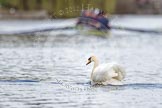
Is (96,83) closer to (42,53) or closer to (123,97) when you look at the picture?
(123,97)

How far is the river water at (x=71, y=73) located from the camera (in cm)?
1908

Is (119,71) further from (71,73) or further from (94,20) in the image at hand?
(94,20)

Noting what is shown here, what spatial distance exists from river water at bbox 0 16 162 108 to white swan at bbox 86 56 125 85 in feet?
0.93

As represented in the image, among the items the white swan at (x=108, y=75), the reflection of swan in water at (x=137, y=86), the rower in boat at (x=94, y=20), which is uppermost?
the white swan at (x=108, y=75)

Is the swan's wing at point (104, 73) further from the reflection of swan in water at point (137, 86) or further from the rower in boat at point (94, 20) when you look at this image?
the rower in boat at point (94, 20)

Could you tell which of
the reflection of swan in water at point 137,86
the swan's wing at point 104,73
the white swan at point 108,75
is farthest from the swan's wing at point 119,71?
the reflection of swan in water at point 137,86

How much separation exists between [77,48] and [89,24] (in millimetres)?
16046

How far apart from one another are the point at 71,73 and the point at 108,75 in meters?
3.93

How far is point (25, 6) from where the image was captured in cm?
8844

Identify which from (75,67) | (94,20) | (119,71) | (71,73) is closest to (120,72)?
(119,71)

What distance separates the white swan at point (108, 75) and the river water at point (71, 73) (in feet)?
0.93

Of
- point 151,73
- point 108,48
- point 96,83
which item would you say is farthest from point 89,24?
point 96,83

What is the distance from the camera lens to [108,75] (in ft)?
72.2

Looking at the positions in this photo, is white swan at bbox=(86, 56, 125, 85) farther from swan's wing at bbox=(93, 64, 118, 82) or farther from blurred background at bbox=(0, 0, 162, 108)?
blurred background at bbox=(0, 0, 162, 108)
